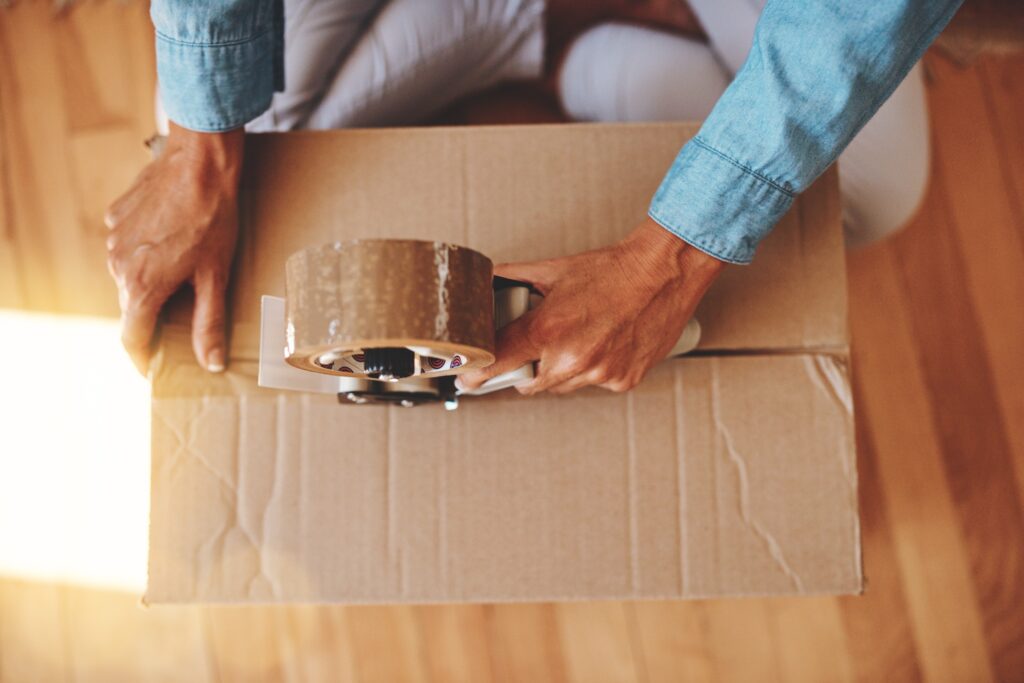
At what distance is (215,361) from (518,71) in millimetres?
361

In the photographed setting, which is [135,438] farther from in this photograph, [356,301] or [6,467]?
[356,301]

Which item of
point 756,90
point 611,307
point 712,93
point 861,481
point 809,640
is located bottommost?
point 809,640

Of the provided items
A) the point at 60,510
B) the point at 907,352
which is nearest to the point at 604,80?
the point at 907,352

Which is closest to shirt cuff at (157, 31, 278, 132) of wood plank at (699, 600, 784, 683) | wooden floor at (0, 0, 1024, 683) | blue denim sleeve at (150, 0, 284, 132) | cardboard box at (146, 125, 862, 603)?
blue denim sleeve at (150, 0, 284, 132)

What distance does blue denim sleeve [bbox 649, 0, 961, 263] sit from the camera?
42 cm

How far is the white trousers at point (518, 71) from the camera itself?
604 millimetres

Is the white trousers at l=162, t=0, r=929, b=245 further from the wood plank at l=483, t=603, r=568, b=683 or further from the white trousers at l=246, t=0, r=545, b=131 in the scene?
the wood plank at l=483, t=603, r=568, b=683

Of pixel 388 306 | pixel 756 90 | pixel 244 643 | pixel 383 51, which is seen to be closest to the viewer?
pixel 388 306

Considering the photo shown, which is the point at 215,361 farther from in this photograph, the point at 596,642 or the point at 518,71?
the point at 596,642

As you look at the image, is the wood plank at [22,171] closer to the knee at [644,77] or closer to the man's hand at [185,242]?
the man's hand at [185,242]

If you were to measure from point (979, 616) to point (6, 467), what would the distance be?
45.6 inches

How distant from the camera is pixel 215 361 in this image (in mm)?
518

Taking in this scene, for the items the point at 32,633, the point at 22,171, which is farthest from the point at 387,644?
the point at 22,171

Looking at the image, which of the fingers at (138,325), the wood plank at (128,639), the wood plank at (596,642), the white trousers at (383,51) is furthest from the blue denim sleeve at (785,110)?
the wood plank at (128,639)
